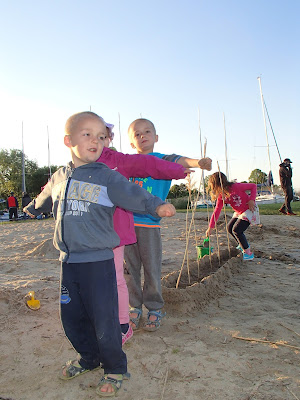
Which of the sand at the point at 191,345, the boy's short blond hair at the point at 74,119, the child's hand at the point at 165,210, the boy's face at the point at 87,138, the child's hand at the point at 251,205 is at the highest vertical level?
the boy's short blond hair at the point at 74,119

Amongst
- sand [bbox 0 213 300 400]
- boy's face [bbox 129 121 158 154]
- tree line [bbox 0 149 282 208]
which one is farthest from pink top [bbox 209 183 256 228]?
tree line [bbox 0 149 282 208]

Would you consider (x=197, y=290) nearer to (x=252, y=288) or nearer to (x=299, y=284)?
(x=252, y=288)

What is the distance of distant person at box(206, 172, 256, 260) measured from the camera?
4965 mm

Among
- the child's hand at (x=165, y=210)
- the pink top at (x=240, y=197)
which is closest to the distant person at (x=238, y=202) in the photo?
the pink top at (x=240, y=197)

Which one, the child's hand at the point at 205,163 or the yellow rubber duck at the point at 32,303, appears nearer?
the child's hand at the point at 205,163

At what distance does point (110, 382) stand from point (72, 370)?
28cm

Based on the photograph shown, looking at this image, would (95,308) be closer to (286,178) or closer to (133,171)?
(133,171)

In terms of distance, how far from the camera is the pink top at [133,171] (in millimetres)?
2117

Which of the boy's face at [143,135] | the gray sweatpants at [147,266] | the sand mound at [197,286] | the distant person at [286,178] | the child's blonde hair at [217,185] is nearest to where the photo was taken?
the gray sweatpants at [147,266]

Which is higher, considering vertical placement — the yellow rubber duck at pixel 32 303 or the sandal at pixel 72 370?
the yellow rubber duck at pixel 32 303

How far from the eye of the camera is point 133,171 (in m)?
2.21

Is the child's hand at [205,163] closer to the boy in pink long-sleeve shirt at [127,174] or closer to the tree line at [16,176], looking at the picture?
the boy in pink long-sleeve shirt at [127,174]

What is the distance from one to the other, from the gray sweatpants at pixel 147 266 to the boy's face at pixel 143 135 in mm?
674

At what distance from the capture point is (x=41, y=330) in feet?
8.11
